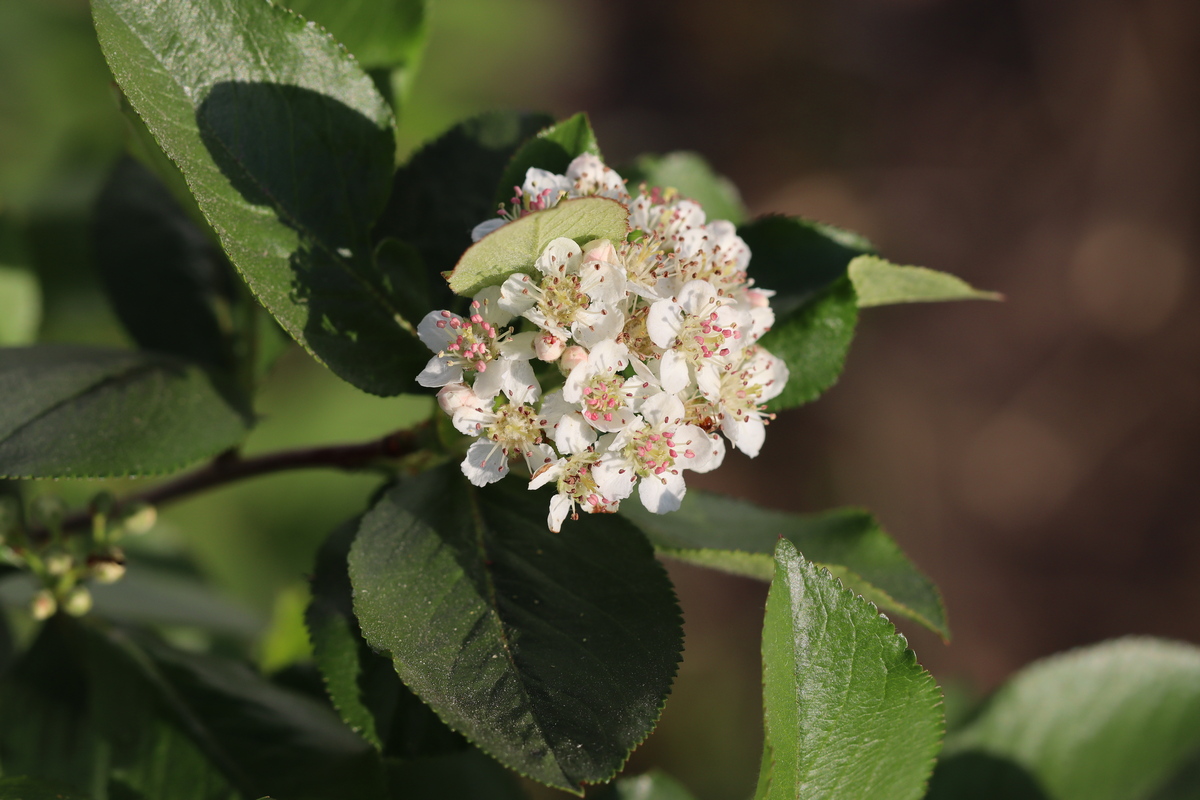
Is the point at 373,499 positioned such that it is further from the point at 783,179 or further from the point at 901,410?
the point at 783,179

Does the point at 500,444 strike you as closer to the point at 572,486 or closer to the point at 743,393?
the point at 572,486

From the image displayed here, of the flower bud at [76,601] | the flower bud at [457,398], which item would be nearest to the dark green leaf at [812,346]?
the flower bud at [457,398]

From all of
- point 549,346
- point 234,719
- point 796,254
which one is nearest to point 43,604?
point 234,719

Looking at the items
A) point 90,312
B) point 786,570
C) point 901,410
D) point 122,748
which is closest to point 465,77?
point 90,312

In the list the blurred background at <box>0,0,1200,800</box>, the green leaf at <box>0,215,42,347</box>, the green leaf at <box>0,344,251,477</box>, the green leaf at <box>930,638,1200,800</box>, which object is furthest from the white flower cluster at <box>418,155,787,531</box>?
the blurred background at <box>0,0,1200,800</box>

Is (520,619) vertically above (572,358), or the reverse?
(572,358)

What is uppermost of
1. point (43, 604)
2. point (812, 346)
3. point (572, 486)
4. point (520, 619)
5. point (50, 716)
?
point (812, 346)
